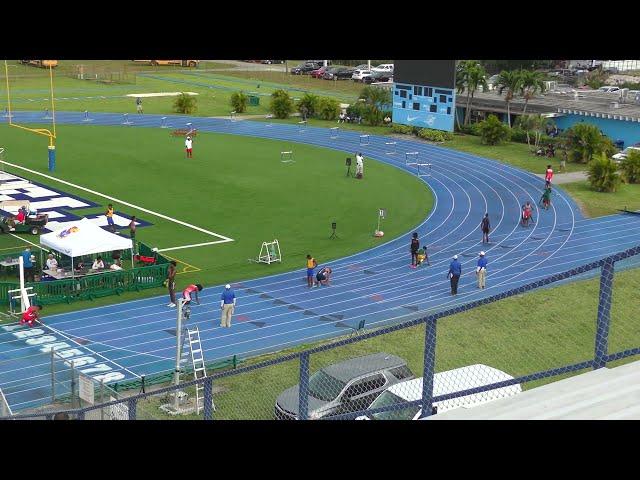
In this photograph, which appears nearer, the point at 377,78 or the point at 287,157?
the point at 287,157

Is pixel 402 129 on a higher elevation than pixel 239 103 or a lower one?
lower

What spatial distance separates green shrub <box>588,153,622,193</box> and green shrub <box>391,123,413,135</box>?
15.5 metres

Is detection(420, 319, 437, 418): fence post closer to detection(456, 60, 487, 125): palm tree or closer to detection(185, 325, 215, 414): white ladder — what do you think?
detection(185, 325, 215, 414): white ladder

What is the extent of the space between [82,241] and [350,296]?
691 centimetres

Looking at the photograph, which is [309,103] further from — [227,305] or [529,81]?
[227,305]

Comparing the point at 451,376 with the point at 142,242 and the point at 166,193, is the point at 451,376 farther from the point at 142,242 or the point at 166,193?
the point at 166,193

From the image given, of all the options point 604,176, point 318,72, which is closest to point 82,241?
point 604,176

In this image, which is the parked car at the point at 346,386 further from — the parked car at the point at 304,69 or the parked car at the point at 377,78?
the parked car at the point at 304,69

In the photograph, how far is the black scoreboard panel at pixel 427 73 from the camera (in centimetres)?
5159

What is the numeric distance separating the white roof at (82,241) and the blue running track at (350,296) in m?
2.07

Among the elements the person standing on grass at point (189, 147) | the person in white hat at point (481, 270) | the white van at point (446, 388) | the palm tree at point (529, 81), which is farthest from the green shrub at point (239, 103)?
the white van at point (446, 388)

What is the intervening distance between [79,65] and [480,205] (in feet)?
156

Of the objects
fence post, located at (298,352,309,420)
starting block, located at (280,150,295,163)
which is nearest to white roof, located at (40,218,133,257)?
fence post, located at (298,352,309,420)

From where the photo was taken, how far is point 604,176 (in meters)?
39.7
